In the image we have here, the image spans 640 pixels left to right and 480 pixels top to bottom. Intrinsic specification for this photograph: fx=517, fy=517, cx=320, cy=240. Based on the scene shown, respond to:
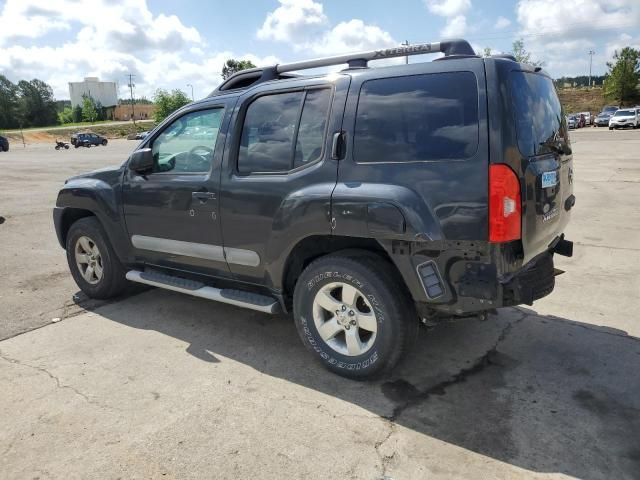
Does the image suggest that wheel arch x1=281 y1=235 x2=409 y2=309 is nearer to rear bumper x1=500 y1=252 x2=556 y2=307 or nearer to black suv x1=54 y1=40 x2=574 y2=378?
black suv x1=54 y1=40 x2=574 y2=378

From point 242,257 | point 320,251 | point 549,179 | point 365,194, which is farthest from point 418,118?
point 242,257

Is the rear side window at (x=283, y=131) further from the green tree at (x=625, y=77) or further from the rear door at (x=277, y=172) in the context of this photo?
the green tree at (x=625, y=77)

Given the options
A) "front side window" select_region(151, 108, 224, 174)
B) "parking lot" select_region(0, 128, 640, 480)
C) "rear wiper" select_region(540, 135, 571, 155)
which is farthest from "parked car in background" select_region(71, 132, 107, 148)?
"rear wiper" select_region(540, 135, 571, 155)

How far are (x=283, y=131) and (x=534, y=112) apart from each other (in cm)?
166

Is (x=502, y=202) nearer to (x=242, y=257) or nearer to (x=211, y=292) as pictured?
(x=242, y=257)

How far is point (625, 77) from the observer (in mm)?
65500

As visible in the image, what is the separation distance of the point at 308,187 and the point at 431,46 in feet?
4.11

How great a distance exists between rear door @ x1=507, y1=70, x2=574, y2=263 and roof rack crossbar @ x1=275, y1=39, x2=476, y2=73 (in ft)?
1.47

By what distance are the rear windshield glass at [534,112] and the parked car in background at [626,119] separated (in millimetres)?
42776

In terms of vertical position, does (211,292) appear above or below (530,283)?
below

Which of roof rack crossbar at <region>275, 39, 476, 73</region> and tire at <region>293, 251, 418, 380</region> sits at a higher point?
roof rack crossbar at <region>275, 39, 476, 73</region>

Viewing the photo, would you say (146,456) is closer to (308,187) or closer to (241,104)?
(308,187)

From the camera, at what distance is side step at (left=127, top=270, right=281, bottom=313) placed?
12.6 feet

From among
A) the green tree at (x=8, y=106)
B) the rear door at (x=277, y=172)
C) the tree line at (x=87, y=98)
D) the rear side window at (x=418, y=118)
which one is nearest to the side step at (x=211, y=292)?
the rear door at (x=277, y=172)
